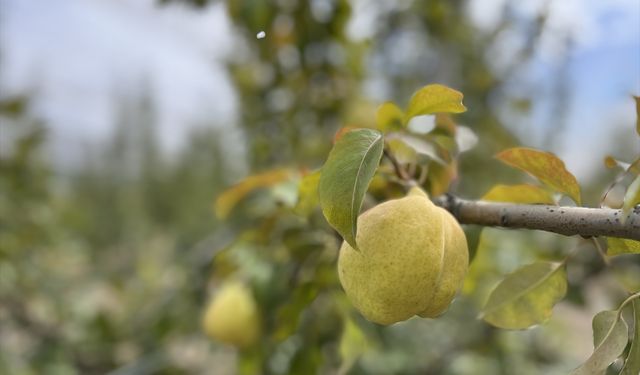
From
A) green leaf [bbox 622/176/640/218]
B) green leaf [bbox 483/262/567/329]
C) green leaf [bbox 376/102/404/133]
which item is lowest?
green leaf [bbox 483/262/567/329]

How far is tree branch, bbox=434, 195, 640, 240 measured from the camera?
13.8 inches

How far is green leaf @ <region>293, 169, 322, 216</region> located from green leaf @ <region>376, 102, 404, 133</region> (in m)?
0.07

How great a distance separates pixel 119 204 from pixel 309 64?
539 inches

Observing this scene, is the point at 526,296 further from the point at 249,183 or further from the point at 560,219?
the point at 249,183

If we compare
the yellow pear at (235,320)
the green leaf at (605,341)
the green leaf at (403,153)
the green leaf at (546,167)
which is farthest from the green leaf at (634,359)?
the yellow pear at (235,320)

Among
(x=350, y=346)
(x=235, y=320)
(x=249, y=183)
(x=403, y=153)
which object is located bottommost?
(x=235, y=320)

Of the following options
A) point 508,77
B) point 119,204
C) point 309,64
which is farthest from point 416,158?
point 119,204

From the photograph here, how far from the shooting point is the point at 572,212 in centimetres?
38

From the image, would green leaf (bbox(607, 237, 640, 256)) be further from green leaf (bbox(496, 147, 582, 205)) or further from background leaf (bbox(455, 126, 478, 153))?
background leaf (bbox(455, 126, 478, 153))

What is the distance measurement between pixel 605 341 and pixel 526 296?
98 millimetres

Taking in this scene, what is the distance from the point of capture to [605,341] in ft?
1.24

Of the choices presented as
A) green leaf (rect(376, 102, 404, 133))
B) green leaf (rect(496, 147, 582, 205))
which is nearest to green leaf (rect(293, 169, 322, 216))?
green leaf (rect(376, 102, 404, 133))

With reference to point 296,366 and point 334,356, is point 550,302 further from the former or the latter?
point 334,356

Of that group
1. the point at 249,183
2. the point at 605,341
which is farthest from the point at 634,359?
the point at 249,183
